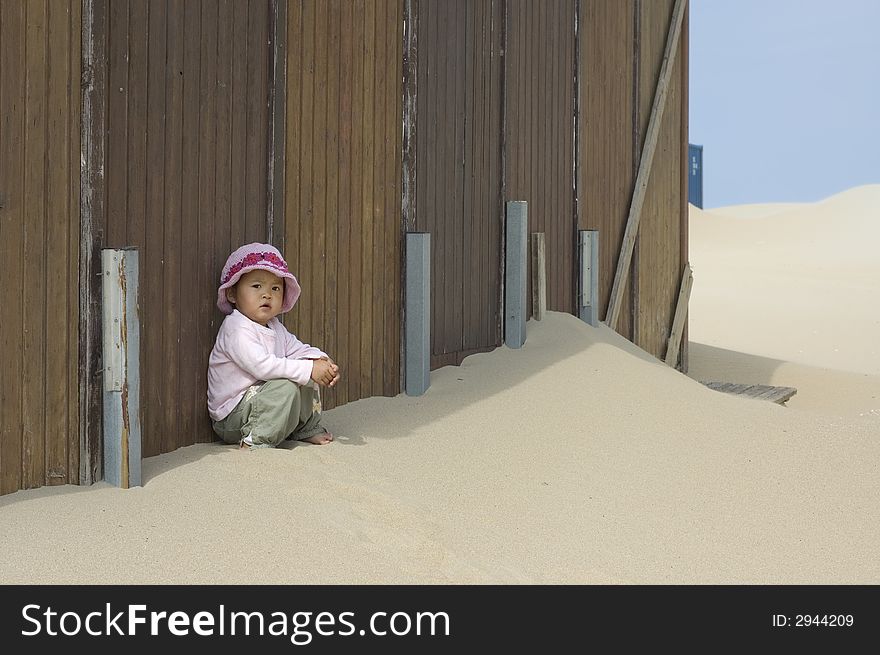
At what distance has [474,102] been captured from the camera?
306 inches

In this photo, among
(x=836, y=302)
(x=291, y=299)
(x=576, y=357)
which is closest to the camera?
(x=291, y=299)

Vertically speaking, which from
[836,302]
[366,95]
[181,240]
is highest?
[366,95]

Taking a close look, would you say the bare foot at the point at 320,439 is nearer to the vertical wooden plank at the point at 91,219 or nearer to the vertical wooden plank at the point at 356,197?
the vertical wooden plank at the point at 356,197

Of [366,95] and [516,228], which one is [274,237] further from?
[516,228]

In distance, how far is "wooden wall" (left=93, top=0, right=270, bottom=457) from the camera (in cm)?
498

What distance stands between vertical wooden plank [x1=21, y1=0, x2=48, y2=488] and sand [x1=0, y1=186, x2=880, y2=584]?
13.1 inches

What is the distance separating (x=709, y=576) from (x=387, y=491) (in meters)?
1.41

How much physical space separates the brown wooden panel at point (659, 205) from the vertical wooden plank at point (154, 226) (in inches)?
232

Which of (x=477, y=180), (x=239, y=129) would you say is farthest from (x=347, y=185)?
(x=477, y=180)

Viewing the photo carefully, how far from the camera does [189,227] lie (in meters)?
5.40

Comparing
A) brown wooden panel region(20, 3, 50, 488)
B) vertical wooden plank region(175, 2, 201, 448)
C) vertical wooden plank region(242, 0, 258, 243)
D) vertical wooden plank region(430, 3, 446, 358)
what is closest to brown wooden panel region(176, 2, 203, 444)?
vertical wooden plank region(175, 2, 201, 448)

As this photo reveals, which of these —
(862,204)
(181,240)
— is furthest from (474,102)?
(862,204)

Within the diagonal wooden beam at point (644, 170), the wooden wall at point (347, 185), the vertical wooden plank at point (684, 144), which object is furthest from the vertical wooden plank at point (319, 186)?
the vertical wooden plank at point (684, 144)

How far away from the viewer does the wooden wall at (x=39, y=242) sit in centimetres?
446
